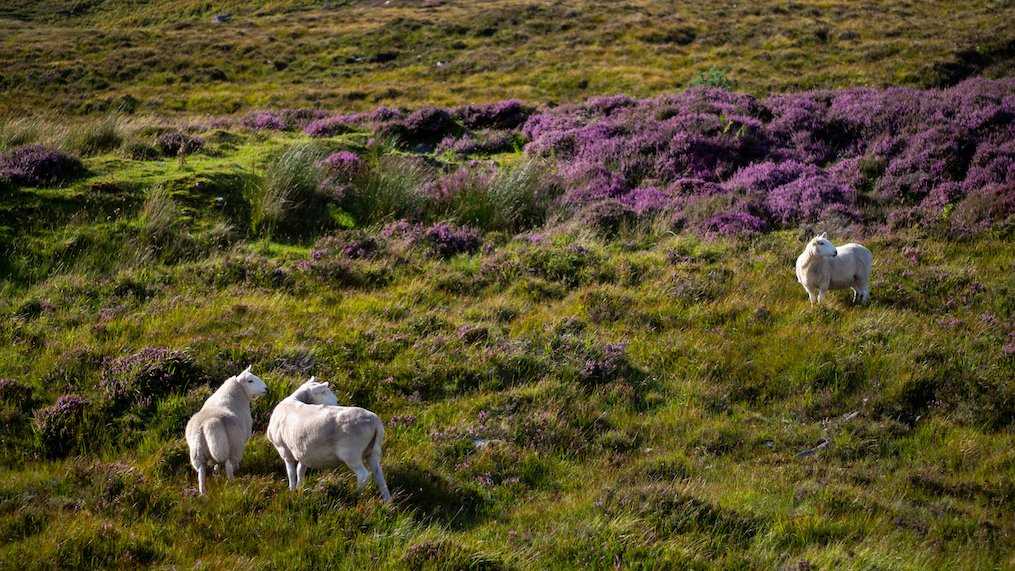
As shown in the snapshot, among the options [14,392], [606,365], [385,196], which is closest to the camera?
[14,392]

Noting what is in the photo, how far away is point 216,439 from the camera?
709 centimetres

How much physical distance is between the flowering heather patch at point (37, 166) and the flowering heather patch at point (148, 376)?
24.1ft

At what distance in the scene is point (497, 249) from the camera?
47.3 ft

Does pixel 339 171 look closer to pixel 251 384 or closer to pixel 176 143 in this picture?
pixel 176 143

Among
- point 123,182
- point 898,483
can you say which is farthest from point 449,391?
point 123,182

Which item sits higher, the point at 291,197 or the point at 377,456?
the point at 291,197

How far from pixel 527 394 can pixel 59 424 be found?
17.5 ft

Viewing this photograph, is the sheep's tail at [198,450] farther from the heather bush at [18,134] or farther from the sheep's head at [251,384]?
the heather bush at [18,134]

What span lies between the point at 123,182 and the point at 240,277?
4650 millimetres

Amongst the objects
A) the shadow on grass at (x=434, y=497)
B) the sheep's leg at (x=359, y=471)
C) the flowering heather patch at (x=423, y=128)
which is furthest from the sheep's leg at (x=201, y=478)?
the flowering heather patch at (x=423, y=128)

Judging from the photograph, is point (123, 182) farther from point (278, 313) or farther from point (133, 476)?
point (133, 476)

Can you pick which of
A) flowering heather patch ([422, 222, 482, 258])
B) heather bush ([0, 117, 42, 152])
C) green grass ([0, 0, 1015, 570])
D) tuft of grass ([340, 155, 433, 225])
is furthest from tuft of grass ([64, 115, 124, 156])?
flowering heather patch ([422, 222, 482, 258])

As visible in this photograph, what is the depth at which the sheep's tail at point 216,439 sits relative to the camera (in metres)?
7.08

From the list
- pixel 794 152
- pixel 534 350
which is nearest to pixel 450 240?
pixel 534 350
